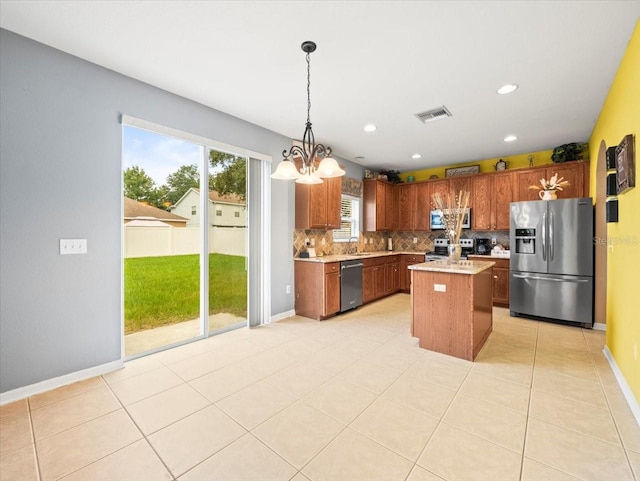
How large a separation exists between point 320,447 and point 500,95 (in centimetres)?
373

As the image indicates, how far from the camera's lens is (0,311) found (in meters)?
2.21

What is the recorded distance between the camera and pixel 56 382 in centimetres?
244

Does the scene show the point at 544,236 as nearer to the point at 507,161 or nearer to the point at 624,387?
the point at 507,161

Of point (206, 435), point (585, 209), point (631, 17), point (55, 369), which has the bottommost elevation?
point (206, 435)

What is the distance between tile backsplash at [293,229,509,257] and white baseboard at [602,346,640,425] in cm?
306

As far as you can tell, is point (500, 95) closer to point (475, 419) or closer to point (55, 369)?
point (475, 419)

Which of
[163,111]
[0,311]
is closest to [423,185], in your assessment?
[163,111]

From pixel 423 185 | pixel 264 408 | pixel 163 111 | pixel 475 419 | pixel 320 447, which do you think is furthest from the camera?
pixel 423 185

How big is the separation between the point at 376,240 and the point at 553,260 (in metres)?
3.37

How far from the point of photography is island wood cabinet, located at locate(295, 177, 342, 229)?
458cm

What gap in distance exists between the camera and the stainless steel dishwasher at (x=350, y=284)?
15.2ft

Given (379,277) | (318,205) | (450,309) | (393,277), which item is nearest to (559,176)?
(393,277)

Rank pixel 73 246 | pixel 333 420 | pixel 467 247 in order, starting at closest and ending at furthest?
pixel 333 420 < pixel 73 246 < pixel 467 247

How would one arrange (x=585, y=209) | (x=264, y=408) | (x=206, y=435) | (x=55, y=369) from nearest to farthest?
1. (x=206, y=435)
2. (x=264, y=408)
3. (x=55, y=369)
4. (x=585, y=209)
